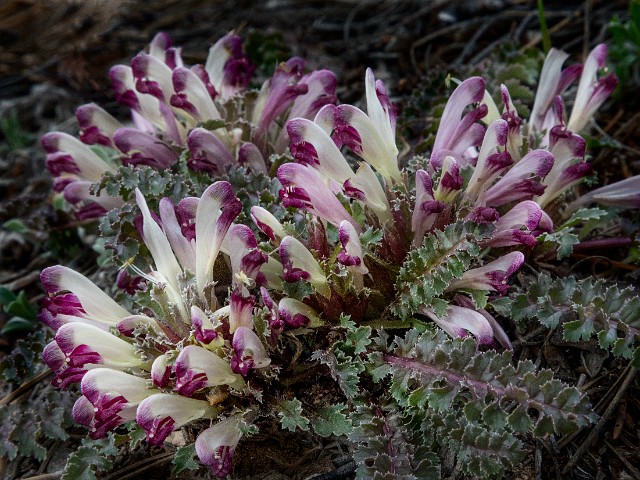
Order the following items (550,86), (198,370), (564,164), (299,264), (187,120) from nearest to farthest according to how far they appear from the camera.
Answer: (198,370) < (299,264) < (564,164) < (550,86) < (187,120)

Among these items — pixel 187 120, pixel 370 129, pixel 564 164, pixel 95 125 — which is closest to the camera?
pixel 370 129

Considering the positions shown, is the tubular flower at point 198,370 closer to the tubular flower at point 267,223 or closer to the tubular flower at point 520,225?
the tubular flower at point 267,223

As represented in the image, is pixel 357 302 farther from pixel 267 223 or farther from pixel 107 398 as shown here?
pixel 107 398

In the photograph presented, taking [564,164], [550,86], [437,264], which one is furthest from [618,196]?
[437,264]

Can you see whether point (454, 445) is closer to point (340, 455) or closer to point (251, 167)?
point (340, 455)

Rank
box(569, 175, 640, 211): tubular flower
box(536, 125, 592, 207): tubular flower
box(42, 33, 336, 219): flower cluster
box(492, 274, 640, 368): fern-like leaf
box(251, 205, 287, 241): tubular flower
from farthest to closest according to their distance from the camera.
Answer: box(42, 33, 336, 219): flower cluster, box(569, 175, 640, 211): tubular flower, box(536, 125, 592, 207): tubular flower, box(251, 205, 287, 241): tubular flower, box(492, 274, 640, 368): fern-like leaf

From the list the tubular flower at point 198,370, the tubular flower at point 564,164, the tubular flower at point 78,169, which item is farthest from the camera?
the tubular flower at point 78,169

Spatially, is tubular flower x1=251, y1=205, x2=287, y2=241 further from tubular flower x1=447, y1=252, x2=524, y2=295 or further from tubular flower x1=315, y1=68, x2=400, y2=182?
tubular flower x1=447, y1=252, x2=524, y2=295

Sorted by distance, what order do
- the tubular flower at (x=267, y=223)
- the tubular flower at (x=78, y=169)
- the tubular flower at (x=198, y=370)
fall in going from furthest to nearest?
the tubular flower at (x=78, y=169) → the tubular flower at (x=267, y=223) → the tubular flower at (x=198, y=370)

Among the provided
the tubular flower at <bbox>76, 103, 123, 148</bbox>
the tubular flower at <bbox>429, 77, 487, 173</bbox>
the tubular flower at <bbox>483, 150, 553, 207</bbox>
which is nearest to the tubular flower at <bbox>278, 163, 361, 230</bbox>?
the tubular flower at <bbox>429, 77, 487, 173</bbox>

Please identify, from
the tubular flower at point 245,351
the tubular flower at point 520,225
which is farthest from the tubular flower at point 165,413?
the tubular flower at point 520,225
